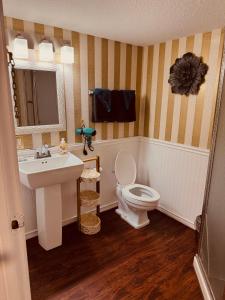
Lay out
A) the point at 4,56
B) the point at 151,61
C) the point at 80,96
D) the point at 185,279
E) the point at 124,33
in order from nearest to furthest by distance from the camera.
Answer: the point at 4,56 < the point at 185,279 < the point at 124,33 < the point at 80,96 < the point at 151,61

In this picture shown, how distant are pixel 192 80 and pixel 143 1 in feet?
3.49

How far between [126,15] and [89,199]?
1.86 metres

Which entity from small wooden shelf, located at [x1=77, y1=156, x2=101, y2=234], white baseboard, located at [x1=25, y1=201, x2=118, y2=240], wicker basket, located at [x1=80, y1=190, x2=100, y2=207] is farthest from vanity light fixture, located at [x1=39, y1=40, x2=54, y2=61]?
white baseboard, located at [x1=25, y1=201, x2=118, y2=240]

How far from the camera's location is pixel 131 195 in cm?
246

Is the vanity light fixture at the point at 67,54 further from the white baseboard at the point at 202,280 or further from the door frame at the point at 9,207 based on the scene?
the white baseboard at the point at 202,280

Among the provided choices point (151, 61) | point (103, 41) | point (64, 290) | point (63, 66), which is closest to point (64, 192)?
point (64, 290)

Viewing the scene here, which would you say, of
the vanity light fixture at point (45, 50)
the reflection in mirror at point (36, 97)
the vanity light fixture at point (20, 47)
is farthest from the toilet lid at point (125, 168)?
the vanity light fixture at point (20, 47)

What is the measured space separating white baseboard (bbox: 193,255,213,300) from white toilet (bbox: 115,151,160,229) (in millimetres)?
688

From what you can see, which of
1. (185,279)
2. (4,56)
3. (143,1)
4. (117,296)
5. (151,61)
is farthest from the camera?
(151,61)

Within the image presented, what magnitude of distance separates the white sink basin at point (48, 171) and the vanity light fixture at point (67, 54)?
97cm

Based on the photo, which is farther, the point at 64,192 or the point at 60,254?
the point at 64,192

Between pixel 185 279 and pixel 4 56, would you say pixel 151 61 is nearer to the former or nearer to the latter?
pixel 4 56

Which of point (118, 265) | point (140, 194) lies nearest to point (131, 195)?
point (140, 194)

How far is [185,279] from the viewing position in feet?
6.06
